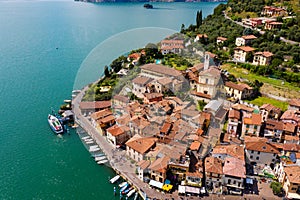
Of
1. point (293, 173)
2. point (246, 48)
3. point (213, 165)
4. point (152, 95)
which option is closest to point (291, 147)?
point (293, 173)

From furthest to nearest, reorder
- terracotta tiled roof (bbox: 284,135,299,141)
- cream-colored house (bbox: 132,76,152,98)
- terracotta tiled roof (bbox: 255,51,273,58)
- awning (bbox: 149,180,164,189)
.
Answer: terracotta tiled roof (bbox: 255,51,273,58), cream-colored house (bbox: 132,76,152,98), terracotta tiled roof (bbox: 284,135,299,141), awning (bbox: 149,180,164,189)

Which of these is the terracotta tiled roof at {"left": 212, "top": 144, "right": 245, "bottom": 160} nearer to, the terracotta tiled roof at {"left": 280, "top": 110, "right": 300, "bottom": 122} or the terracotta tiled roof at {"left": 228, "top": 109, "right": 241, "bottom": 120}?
the terracotta tiled roof at {"left": 228, "top": 109, "right": 241, "bottom": 120}

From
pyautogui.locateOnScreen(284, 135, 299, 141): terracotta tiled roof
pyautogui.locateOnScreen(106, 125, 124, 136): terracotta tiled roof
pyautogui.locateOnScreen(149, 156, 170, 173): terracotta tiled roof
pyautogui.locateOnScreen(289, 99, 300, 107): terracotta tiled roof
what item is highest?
pyautogui.locateOnScreen(289, 99, 300, 107): terracotta tiled roof

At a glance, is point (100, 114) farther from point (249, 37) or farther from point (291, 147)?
point (249, 37)

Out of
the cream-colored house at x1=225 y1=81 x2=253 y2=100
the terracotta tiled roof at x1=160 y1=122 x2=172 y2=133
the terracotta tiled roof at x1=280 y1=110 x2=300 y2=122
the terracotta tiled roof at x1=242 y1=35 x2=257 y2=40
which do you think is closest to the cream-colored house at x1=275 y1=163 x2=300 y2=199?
the terracotta tiled roof at x1=280 y1=110 x2=300 y2=122

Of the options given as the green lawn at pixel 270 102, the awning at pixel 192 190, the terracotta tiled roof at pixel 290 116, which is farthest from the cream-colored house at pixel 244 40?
the awning at pixel 192 190

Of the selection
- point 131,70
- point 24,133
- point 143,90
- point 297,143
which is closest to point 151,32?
point 131,70
